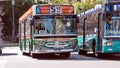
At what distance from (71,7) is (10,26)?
61760mm

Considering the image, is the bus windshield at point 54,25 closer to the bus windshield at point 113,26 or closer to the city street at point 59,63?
the city street at point 59,63

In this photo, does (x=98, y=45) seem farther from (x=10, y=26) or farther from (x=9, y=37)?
(x=9, y=37)

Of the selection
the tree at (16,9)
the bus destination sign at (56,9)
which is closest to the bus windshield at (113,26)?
the bus destination sign at (56,9)

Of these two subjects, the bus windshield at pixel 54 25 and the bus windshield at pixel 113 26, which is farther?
the bus windshield at pixel 54 25

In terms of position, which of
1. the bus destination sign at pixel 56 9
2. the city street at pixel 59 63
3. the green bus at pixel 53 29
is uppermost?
the bus destination sign at pixel 56 9

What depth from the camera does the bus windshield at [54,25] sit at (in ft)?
82.6

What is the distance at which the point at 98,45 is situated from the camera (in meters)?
25.9

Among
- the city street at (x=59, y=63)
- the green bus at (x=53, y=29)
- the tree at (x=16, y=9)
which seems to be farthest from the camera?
the tree at (x=16, y=9)

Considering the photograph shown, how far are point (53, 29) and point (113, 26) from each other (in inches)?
127

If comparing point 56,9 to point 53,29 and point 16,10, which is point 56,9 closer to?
point 53,29

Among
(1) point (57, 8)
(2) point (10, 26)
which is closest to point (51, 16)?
(1) point (57, 8)

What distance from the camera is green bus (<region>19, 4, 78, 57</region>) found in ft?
82.2

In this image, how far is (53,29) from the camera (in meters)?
25.2

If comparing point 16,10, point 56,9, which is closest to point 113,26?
point 56,9
